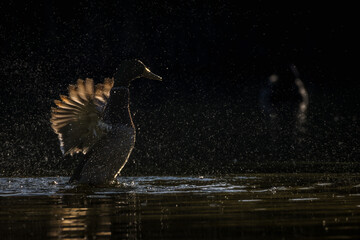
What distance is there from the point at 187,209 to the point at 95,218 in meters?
0.74

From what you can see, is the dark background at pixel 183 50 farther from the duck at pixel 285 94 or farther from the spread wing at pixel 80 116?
the spread wing at pixel 80 116

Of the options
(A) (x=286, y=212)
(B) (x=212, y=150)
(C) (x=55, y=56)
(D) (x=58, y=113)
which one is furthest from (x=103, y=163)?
(C) (x=55, y=56)

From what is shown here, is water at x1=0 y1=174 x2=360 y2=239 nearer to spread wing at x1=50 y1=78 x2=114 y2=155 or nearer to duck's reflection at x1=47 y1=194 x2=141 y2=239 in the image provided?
duck's reflection at x1=47 y1=194 x2=141 y2=239

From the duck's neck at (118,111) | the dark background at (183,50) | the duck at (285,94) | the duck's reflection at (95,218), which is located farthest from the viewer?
the dark background at (183,50)

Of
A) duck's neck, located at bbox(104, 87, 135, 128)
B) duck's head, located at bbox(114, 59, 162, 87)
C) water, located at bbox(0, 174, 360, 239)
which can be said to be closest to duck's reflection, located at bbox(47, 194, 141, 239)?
water, located at bbox(0, 174, 360, 239)

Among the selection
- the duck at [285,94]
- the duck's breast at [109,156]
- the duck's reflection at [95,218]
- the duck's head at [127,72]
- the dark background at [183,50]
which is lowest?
the duck's reflection at [95,218]

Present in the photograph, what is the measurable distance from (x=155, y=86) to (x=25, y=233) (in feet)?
47.5

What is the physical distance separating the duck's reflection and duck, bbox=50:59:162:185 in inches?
68.6

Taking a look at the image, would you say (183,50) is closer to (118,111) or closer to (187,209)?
(118,111)

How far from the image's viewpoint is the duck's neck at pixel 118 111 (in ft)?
27.8

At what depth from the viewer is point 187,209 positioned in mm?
5605

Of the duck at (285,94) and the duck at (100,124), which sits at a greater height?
the duck at (285,94)

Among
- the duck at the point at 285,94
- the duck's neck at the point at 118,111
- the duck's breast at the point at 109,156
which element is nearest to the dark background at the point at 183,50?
the duck at the point at 285,94

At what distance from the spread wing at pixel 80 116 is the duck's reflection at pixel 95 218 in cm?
264
